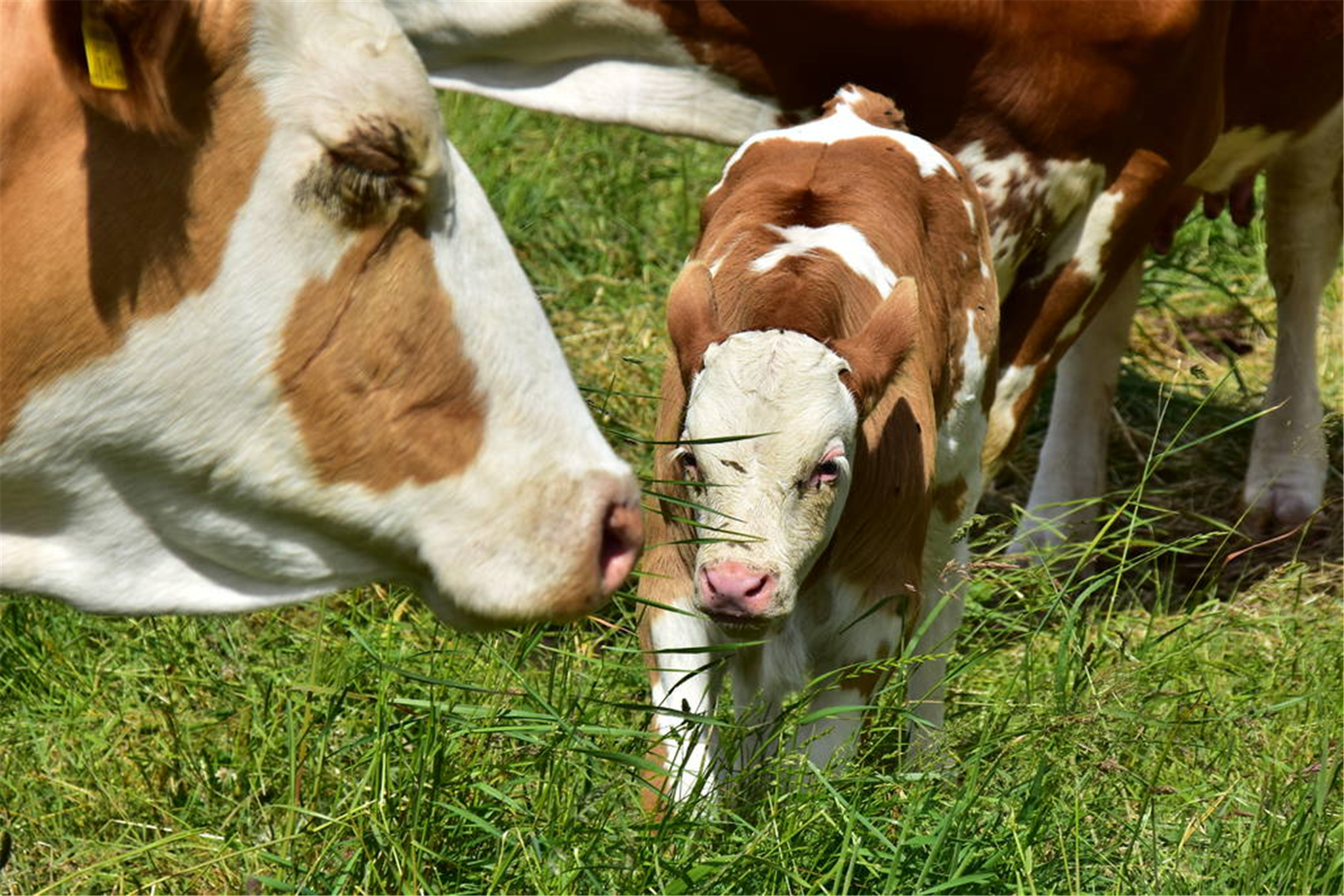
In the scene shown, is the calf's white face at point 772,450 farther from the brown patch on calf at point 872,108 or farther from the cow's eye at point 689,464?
the brown patch on calf at point 872,108

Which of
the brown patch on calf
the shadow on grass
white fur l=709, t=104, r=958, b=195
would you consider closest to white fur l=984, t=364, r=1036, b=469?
the shadow on grass

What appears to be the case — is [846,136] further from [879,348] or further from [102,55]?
[102,55]

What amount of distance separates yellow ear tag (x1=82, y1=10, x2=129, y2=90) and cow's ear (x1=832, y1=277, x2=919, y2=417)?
214cm

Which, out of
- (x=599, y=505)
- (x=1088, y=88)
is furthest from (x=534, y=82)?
(x=599, y=505)

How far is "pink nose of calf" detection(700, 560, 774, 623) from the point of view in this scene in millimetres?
3406

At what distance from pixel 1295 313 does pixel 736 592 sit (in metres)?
3.73

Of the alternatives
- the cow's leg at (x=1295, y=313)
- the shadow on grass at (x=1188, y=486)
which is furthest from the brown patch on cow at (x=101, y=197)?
the cow's leg at (x=1295, y=313)

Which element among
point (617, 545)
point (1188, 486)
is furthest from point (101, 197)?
point (1188, 486)

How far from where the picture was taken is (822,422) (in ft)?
11.9

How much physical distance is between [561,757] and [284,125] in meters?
1.48

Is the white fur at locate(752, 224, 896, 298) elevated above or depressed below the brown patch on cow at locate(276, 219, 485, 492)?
below

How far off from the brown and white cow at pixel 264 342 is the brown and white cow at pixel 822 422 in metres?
0.98

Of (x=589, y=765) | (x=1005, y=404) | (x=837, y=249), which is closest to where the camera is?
(x=589, y=765)

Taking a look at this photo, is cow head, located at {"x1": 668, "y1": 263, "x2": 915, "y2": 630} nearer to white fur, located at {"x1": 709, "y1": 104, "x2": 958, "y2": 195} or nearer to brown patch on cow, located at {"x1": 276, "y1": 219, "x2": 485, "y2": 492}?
white fur, located at {"x1": 709, "y1": 104, "x2": 958, "y2": 195}
